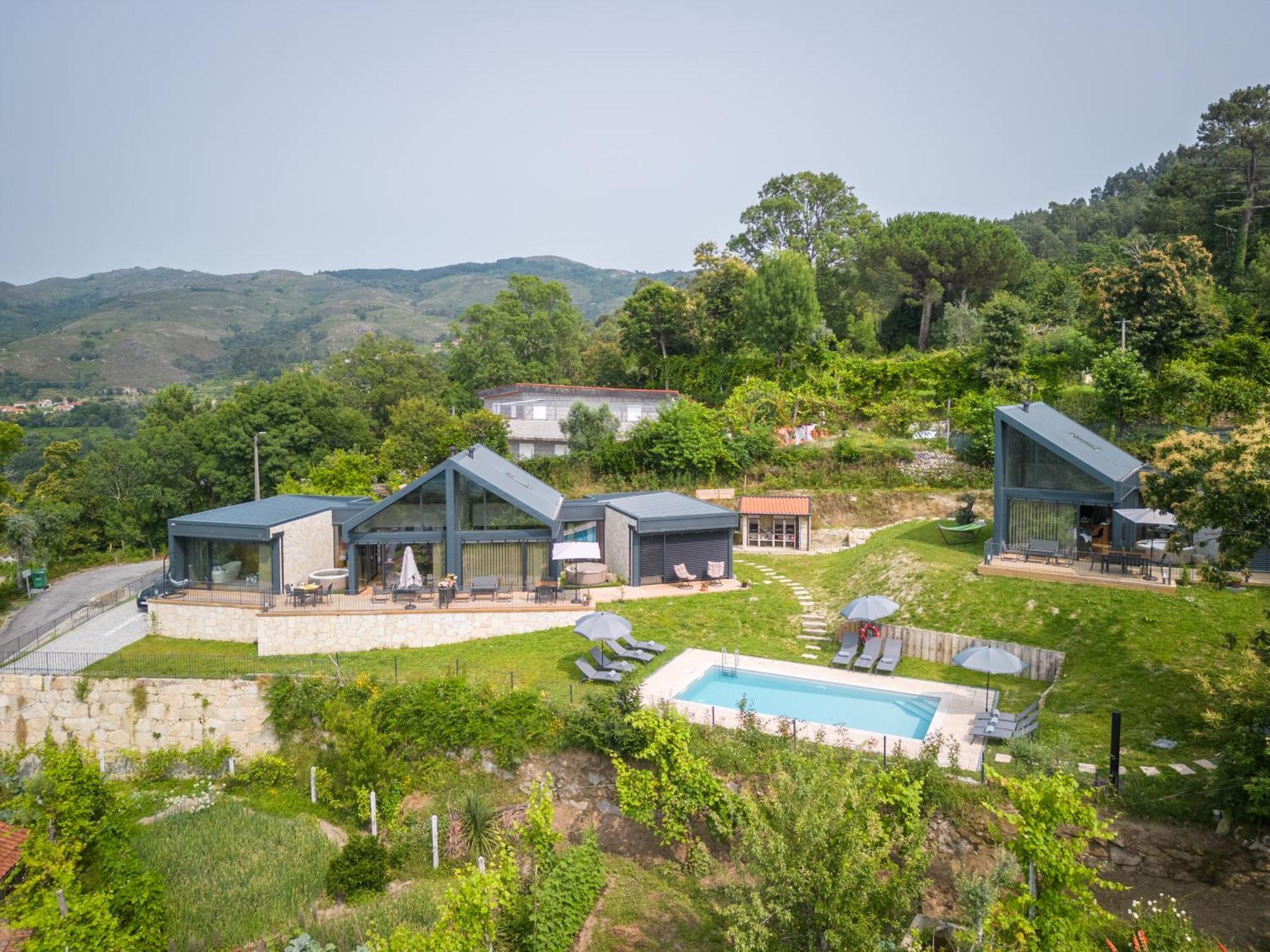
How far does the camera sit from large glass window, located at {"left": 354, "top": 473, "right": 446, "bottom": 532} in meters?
22.4

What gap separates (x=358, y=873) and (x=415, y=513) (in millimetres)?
10713

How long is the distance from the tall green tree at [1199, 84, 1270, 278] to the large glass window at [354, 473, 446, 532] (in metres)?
39.1

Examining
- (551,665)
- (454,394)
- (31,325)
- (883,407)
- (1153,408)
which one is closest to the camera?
(551,665)

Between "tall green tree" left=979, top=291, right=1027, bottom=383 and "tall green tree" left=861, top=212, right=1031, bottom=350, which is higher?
"tall green tree" left=861, top=212, right=1031, bottom=350

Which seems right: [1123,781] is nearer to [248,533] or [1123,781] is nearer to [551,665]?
[551,665]

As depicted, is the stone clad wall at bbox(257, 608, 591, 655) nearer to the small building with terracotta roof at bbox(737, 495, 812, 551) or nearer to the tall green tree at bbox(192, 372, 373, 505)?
the small building with terracotta roof at bbox(737, 495, 812, 551)

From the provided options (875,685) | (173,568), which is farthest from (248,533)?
(875,685)

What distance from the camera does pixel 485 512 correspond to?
73.9 ft

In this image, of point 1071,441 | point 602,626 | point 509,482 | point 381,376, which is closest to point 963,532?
point 1071,441

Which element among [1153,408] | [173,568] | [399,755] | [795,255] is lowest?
[399,755]

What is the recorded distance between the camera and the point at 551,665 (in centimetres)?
1864

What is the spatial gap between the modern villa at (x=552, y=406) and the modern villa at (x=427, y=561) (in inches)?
558

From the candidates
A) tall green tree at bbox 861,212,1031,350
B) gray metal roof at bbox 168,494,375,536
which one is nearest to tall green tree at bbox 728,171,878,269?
tall green tree at bbox 861,212,1031,350

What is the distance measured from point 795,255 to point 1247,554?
30022 millimetres
